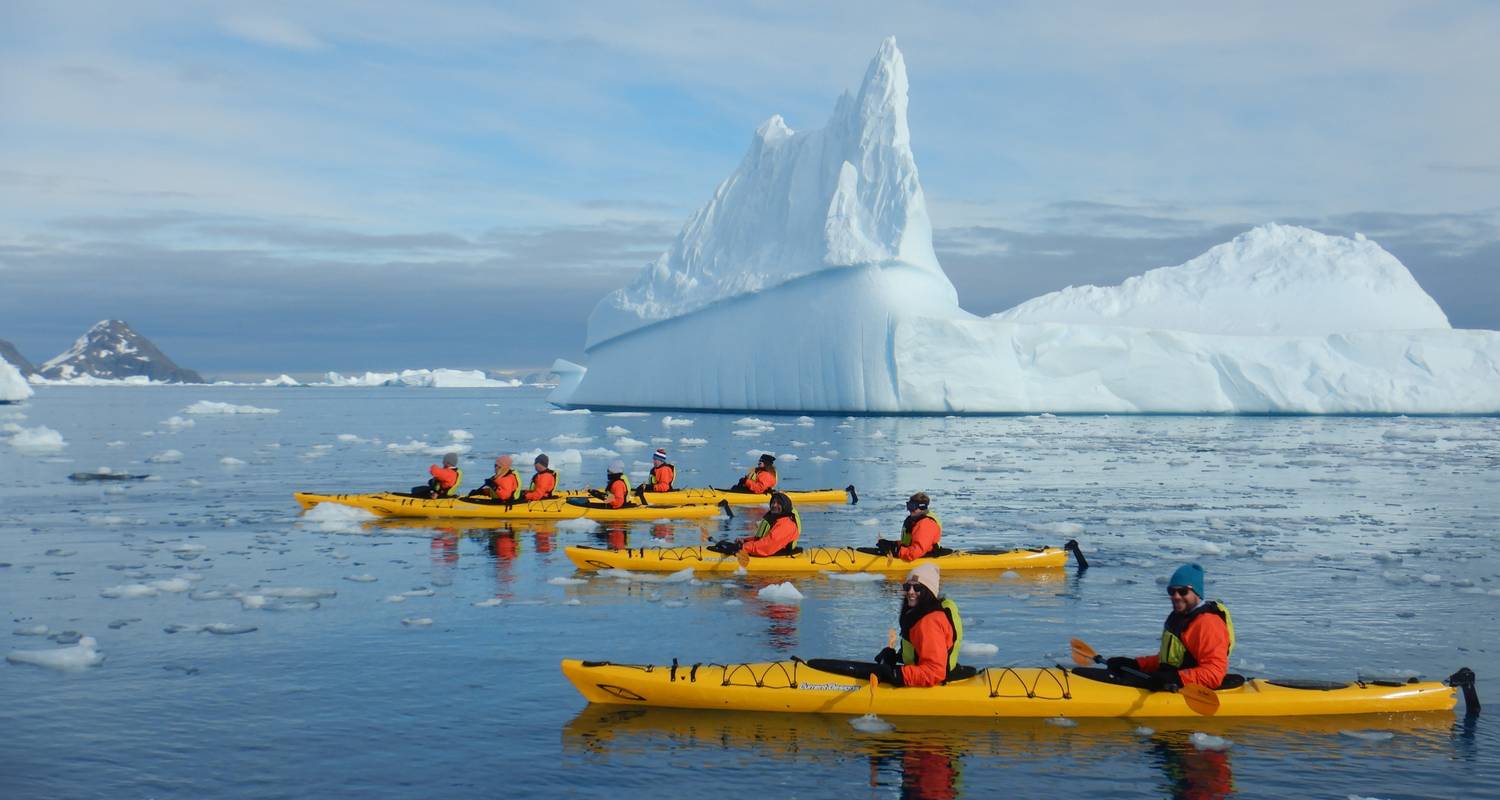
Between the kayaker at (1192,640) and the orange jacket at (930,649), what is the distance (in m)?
1.23

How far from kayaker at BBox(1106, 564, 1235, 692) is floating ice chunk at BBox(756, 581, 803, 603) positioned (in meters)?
4.02

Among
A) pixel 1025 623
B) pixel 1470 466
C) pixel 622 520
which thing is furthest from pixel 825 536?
pixel 1470 466

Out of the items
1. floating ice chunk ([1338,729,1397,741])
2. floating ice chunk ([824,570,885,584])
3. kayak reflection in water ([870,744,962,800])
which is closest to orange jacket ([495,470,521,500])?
floating ice chunk ([824,570,885,584])

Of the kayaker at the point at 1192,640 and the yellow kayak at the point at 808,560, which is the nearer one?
the kayaker at the point at 1192,640

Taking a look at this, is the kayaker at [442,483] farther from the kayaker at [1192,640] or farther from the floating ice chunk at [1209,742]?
the floating ice chunk at [1209,742]

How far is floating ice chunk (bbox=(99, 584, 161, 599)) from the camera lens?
10.3 meters

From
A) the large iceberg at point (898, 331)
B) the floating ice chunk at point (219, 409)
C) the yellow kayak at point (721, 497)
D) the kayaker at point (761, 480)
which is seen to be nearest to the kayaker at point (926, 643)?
the yellow kayak at point (721, 497)

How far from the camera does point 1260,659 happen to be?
837cm

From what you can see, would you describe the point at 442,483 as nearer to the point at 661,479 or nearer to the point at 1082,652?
the point at 661,479

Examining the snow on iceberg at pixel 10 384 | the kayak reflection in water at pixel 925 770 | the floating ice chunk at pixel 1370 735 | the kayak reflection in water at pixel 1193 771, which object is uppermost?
the snow on iceberg at pixel 10 384

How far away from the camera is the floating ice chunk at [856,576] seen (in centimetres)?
1166

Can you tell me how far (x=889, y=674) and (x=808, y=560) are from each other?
15.5 feet

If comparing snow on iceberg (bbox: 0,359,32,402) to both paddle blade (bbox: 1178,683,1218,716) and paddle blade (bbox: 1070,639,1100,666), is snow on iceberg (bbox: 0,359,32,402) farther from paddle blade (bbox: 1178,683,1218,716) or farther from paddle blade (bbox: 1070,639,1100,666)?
paddle blade (bbox: 1178,683,1218,716)

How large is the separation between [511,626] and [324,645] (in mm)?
1414
